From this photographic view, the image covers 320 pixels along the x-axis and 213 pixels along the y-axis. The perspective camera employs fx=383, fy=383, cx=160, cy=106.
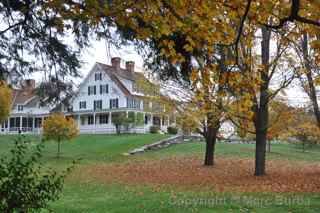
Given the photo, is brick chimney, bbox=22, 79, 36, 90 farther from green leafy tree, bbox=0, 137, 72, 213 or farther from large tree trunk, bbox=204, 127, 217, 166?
large tree trunk, bbox=204, 127, 217, 166

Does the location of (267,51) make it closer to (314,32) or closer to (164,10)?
(314,32)

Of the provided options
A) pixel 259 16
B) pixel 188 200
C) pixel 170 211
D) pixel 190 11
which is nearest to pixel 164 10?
pixel 190 11

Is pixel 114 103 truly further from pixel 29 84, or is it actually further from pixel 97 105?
pixel 29 84

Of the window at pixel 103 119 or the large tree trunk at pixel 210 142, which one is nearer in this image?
the large tree trunk at pixel 210 142

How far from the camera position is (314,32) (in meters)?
5.74

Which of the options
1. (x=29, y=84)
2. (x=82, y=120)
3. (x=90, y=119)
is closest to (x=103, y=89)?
(x=90, y=119)

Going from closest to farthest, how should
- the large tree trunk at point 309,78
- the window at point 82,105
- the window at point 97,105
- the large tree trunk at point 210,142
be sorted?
1. the large tree trunk at point 309,78
2. the large tree trunk at point 210,142
3. the window at point 97,105
4. the window at point 82,105

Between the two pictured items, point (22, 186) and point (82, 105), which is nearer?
point (22, 186)

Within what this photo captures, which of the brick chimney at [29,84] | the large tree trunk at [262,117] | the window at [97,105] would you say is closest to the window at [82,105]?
the window at [97,105]

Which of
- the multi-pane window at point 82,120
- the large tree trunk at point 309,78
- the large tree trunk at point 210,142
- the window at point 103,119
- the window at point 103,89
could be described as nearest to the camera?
the large tree trunk at point 309,78

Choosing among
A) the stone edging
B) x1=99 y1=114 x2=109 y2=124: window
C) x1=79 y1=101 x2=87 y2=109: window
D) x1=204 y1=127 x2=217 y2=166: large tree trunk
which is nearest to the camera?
x1=204 y1=127 x2=217 y2=166: large tree trunk

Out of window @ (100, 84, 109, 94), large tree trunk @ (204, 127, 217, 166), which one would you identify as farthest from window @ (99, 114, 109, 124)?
large tree trunk @ (204, 127, 217, 166)

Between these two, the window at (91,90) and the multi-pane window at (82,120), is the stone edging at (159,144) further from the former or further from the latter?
the multi-pane window at (82,120)

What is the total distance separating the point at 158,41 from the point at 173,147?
88.0 ft
